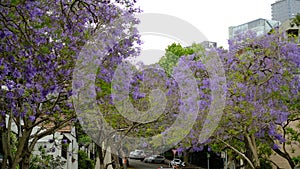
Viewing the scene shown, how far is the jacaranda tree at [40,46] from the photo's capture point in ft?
19.4

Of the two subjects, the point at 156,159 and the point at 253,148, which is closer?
Answer: the point at 253,148

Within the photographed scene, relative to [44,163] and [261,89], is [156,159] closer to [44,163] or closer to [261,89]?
[44,163]

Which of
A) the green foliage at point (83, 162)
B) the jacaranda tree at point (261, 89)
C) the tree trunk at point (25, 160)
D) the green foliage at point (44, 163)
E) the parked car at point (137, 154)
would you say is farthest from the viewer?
the parked car at point (137, 154)

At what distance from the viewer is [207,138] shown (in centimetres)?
1296

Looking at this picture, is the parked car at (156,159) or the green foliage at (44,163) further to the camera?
the parked car at (156,159)

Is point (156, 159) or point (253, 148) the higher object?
point (253, 148)

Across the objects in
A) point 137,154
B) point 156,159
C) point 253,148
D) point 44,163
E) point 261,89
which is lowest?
point 156,159

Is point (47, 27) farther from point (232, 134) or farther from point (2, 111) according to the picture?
point (232, 134)

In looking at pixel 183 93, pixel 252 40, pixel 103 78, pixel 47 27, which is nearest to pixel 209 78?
pixel 183 93

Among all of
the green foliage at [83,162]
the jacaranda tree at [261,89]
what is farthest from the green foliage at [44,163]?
the green foliage at [83,162]

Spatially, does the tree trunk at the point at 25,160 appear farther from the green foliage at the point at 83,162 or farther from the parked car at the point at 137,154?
the parked car at the point at 137,154

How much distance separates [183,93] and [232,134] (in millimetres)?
1861

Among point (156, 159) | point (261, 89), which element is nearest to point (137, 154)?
point (156, 159)

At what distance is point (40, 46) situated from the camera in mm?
6375
